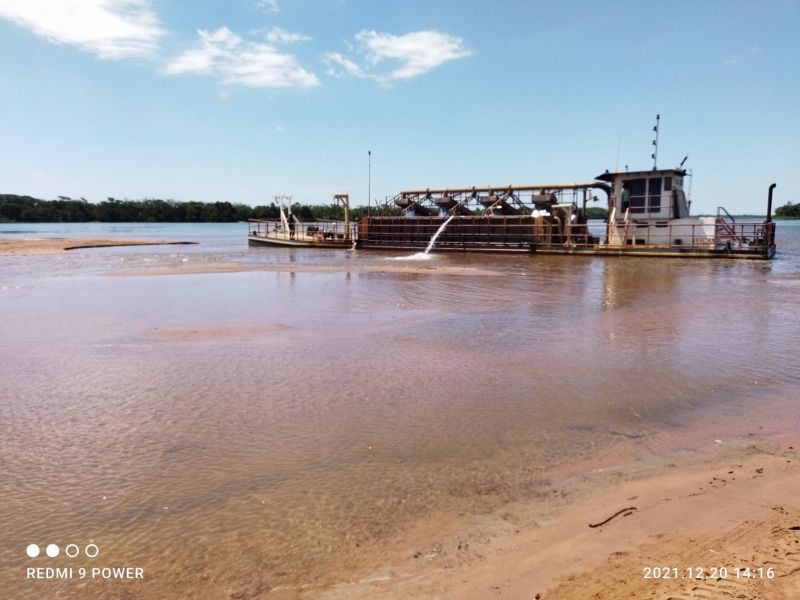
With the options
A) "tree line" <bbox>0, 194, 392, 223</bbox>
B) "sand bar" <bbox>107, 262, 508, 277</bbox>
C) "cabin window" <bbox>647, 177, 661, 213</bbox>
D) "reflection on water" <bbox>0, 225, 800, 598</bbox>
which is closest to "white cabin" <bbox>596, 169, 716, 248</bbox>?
"cabin window" <bbox>647, 177, 661, 213</bbox>

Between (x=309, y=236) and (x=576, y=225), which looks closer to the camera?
(x=576, y=225)

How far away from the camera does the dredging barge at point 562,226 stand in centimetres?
2992

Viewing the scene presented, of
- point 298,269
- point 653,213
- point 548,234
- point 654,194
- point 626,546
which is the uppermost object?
point 654,194

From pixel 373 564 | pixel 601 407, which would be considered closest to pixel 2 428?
pixel 373 564

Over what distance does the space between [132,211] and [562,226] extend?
141420 millimetres

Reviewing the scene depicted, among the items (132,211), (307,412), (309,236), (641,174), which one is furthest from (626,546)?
(132,211)

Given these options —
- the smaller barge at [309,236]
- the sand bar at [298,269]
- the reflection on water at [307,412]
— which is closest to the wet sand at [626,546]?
the reflection on water at [307,412]

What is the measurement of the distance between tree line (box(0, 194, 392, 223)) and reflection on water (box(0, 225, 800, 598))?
116m

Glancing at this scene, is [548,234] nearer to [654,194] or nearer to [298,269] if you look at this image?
[654,194]

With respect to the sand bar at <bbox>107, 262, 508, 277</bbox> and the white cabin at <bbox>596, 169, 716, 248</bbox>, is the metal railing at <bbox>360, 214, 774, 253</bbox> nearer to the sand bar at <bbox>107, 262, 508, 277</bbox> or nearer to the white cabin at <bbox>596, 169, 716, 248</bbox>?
the white cabin at <bbox>596, 169, 716, 248</bbox>

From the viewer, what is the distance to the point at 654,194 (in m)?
30.8

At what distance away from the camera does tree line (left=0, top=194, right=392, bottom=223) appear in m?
134

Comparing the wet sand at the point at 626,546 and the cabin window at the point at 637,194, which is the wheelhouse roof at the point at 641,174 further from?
the wet sand at the point at 626,546

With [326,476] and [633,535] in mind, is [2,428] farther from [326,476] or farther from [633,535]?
[633,535]
